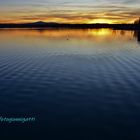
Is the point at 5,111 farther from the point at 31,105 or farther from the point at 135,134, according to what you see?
the point at 135,134

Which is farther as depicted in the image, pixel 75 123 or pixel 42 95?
pixel 42 95

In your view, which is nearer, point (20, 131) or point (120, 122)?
point (20, 131)

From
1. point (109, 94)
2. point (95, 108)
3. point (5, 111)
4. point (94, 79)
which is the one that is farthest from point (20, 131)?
point (94, 79)

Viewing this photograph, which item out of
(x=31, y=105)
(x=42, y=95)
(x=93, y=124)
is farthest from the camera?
(x=42, y=95)

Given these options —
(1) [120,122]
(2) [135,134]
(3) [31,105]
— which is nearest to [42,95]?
(3) [31,105]

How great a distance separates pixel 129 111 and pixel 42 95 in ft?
31.6

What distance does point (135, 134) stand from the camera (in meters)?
18.9

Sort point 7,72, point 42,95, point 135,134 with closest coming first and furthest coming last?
point 135,134 → point 42,95 → point 7,72

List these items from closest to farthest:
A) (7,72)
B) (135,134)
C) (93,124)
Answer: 1. (135,134)
2. (93,124)
3. (7,72)

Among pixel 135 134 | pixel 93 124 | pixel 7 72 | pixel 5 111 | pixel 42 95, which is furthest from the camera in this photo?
pixel 7 72

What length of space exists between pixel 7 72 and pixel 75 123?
69.6ft

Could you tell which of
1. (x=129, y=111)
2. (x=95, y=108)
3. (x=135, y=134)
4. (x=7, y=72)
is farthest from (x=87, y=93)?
(x=7, y=72)

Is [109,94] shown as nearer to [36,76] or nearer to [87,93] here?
[87,93]

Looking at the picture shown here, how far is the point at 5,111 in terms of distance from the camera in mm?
23016
